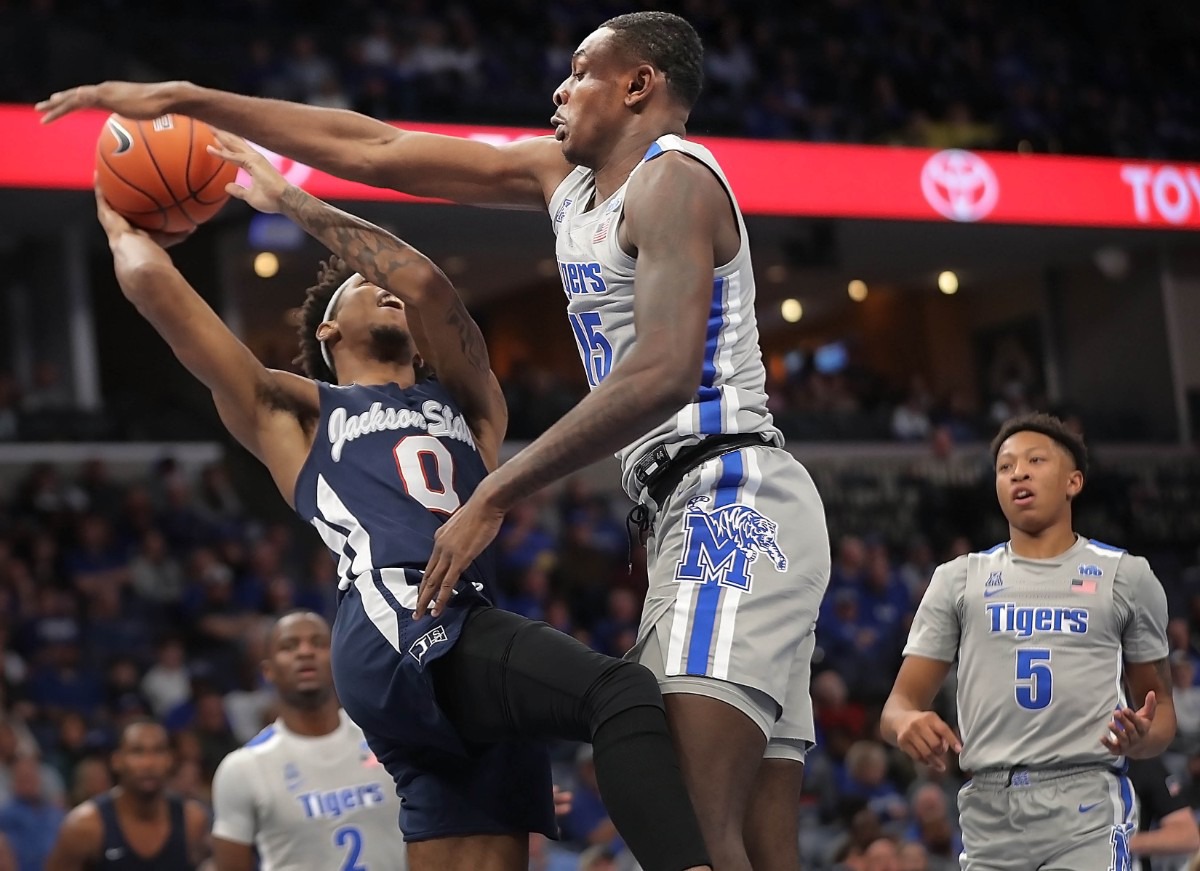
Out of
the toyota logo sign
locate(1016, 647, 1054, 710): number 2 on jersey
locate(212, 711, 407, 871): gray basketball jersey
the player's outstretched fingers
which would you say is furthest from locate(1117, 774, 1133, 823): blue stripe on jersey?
the toyota logo sign

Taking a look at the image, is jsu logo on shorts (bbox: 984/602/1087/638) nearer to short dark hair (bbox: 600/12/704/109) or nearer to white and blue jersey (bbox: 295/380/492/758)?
white and blue jersey (bbox: 295/380/492/758)

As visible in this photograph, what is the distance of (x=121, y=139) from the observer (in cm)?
353

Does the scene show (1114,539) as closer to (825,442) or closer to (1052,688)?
(825,442)

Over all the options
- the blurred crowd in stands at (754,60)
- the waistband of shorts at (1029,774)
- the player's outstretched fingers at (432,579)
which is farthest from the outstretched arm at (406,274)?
the blurred crowd in stands at (754,60)

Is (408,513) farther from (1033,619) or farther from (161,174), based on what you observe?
(1033,619)

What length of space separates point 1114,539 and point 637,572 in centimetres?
666

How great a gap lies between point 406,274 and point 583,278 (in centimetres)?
55

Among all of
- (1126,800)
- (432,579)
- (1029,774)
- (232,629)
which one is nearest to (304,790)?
(1029,774)

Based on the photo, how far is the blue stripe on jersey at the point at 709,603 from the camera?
8.89 ft

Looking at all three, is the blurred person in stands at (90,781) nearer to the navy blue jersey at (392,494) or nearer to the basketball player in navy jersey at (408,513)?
the basketball player in navy jersey at (408,513)

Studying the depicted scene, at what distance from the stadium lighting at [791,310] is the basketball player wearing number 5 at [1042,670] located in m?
18.3

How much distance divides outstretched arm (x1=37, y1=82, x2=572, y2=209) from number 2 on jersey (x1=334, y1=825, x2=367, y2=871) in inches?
100

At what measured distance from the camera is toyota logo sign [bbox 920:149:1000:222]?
14.7 m

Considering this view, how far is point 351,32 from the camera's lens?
14.9m
